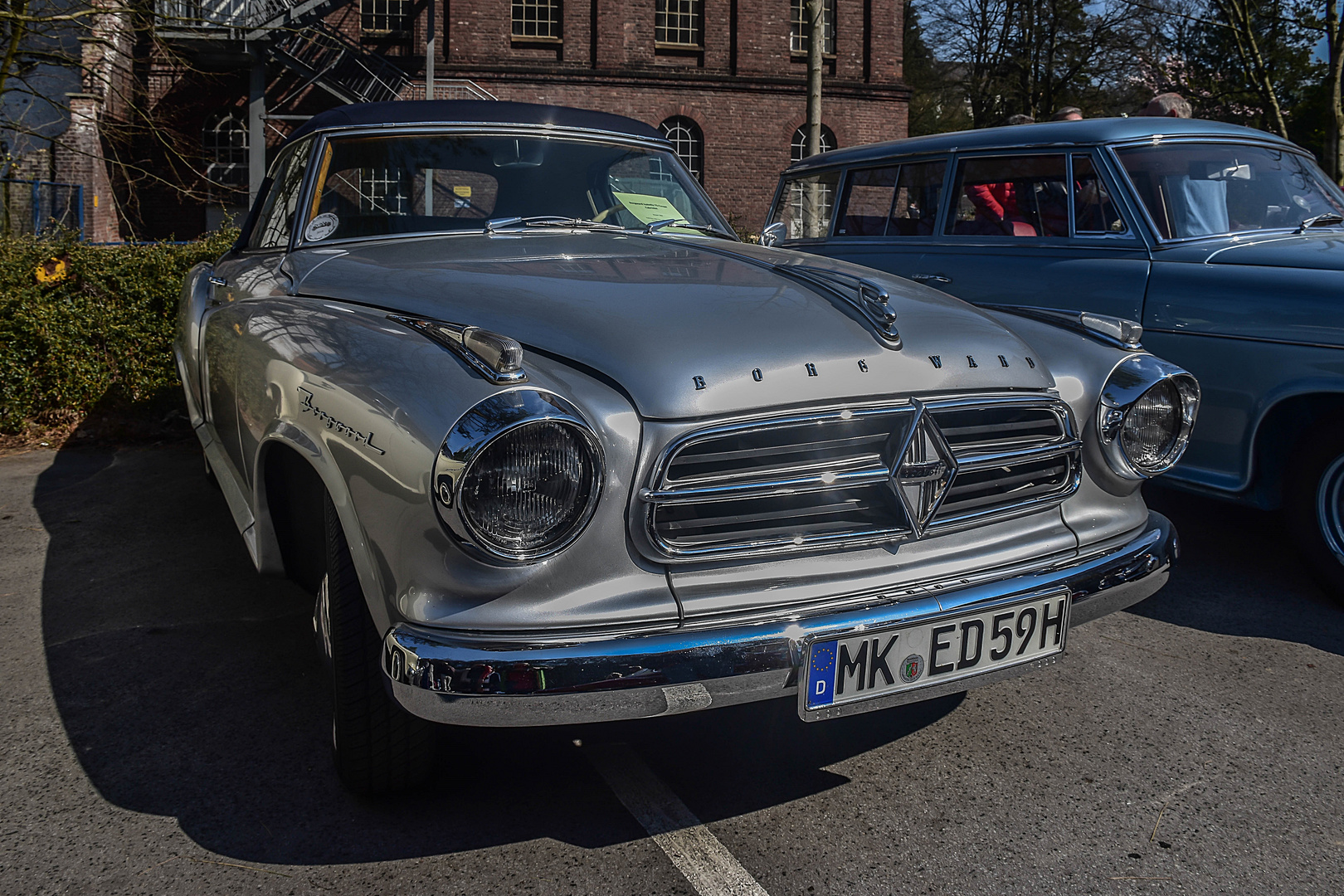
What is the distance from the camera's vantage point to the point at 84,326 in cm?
661

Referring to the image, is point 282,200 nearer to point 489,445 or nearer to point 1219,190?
point 489,445

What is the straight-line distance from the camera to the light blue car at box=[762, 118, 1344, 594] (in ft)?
12.3

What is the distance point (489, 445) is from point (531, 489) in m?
0.12

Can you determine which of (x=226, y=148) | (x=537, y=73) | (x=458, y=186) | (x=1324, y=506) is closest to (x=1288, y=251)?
(x=1324, y=506)

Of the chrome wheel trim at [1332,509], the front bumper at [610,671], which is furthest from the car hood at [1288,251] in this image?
the front bumper at [610,671]

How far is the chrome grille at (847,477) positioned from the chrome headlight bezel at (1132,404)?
0.63 ft

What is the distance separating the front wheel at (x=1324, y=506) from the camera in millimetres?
3730

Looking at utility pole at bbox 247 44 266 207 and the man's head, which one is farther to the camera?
utility pole at bbox 247 44 266 207

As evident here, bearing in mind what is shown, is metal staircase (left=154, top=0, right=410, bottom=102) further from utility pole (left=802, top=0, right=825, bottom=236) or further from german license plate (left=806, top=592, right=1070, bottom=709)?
german license plate (left=806, top=592, right=1070, bottom=709)

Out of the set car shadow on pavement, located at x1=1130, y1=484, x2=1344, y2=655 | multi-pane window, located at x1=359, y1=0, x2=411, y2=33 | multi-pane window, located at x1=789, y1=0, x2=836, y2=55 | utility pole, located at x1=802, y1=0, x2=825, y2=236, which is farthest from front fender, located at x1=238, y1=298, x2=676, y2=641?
multi-pane window, located at x1=789, y1=0, x2=836, y2=55

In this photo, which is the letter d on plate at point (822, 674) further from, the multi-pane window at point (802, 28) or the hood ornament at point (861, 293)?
the multi-pane window at point (802, 28)

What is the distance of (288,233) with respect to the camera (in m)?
3.48

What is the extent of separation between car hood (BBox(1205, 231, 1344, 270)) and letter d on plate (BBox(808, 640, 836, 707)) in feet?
9.49

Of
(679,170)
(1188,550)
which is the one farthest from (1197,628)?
(679,170)
